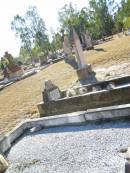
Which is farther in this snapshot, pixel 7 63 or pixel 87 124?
pixel 7 63

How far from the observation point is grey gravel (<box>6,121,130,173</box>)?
17.0 feet

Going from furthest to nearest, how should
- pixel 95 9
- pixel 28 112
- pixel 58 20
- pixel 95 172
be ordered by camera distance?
1. pixel 95 9
2. pixel 58 20
3. pixel 28 112
4. pixel 95 172

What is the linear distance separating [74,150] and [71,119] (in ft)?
5.51

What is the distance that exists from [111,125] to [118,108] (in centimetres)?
45

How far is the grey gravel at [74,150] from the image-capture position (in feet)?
17.0

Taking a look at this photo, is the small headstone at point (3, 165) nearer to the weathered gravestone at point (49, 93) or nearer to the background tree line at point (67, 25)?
the weathered gravestone at point (49, 93)

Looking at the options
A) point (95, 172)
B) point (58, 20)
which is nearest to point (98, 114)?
point (95, 172)

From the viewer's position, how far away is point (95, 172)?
4.85 meters

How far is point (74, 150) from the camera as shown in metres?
6.05

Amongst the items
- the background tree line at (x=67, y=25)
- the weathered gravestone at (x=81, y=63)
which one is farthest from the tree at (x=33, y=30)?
the weathered gravestone at (x=81, y=63)

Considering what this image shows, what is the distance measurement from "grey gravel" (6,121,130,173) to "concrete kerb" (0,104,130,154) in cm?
22

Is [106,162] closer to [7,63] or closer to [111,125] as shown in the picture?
[111,125]

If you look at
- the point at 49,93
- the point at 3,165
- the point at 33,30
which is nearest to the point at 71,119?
the point at 3,165

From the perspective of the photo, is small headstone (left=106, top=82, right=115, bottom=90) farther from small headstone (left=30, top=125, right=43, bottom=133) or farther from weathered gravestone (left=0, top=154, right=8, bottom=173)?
weathered gravestone (left=0, top=154, right=8, bottom=173)
